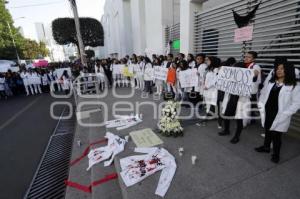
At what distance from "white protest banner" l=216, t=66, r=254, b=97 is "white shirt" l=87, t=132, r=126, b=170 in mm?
2453

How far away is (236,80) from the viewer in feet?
12.5

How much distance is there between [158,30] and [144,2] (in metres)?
3.58

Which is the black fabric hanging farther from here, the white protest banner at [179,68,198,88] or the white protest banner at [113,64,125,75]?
the white protest banner at [113,64,125,75]

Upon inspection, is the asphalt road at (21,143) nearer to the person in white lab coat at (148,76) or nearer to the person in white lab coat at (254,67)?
the person in white lab coat at (148,76)

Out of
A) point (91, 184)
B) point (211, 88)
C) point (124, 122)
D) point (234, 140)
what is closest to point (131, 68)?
point (124, 122)

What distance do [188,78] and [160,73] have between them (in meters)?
1.77

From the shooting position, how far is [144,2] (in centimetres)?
1318

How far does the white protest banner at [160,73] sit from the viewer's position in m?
7.27

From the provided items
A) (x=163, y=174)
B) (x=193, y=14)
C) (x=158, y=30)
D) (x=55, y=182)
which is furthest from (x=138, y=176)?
(x=158, y=30)

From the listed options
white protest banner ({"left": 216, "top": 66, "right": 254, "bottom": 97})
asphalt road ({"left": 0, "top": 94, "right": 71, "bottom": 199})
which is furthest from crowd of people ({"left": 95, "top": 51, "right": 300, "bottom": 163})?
asphalt road ({"left": 0, "top": 94, "right": 71, "bottom": 199})

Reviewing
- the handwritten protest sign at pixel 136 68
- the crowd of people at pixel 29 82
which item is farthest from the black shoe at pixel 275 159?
the crowd of people at pixel 29 82

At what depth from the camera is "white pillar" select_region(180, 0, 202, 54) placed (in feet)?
24.5

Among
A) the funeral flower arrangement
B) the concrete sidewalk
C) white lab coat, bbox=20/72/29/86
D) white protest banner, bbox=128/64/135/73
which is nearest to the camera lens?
the concrete sidewalk

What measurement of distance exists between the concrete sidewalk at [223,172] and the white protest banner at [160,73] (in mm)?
3619
